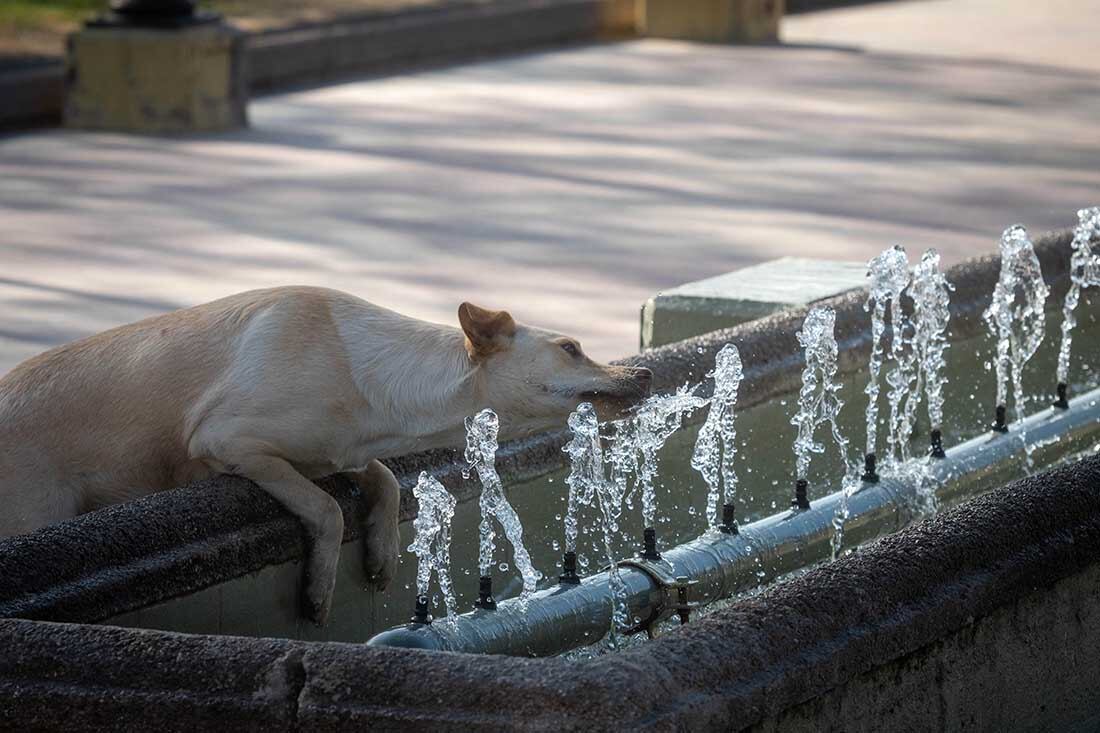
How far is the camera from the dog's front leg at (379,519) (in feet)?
12.5

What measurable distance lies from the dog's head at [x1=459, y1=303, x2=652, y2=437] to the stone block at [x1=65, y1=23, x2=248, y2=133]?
7645 mm

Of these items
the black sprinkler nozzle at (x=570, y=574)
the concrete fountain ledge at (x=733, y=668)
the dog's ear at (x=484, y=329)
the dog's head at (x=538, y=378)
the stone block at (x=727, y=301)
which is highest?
the dog's ear at (x=484, y=329)

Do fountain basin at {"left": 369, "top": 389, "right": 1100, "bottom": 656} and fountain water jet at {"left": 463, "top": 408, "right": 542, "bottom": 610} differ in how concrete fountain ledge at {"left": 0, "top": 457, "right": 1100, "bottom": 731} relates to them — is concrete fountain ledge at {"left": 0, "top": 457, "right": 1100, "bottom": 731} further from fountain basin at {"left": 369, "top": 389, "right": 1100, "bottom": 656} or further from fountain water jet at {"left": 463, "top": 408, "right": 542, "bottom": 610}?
fountain water jet at {"left": 463, "top": 408, "right": 542, "bottom": 610}

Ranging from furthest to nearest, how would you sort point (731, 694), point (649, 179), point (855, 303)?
point (649, 179)
point (855, 303)
point (731, 694)

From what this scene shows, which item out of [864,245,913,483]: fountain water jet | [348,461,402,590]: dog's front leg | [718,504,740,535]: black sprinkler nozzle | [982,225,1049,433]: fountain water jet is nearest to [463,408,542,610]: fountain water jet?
[348,461,402,590]: dog's front leg

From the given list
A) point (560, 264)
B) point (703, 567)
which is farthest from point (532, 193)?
point (703, 567)

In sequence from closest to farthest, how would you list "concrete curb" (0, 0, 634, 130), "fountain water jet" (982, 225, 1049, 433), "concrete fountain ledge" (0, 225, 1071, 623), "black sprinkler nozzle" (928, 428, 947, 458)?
"concrete fountain ledge" (0, 225, 1071, 623), "black sprinkler nozzle" (928, 428, 947, 458), "fountain water jet" (982, 225, 1049, 433), "concrete curb" (0, 0, 634, 130)

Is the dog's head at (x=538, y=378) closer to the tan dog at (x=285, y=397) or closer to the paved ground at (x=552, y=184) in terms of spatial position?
the tan dog at (x=285, y=397)

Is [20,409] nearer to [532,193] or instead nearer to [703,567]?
[703,567]

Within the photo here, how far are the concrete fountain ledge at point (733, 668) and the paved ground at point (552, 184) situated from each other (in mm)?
3363

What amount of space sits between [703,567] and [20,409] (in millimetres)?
1393

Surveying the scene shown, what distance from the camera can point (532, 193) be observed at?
9.56 m

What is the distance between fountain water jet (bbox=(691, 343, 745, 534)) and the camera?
15.1 feet

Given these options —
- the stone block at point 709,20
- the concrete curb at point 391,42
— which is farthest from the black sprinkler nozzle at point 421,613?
the stone block at point 709,20
